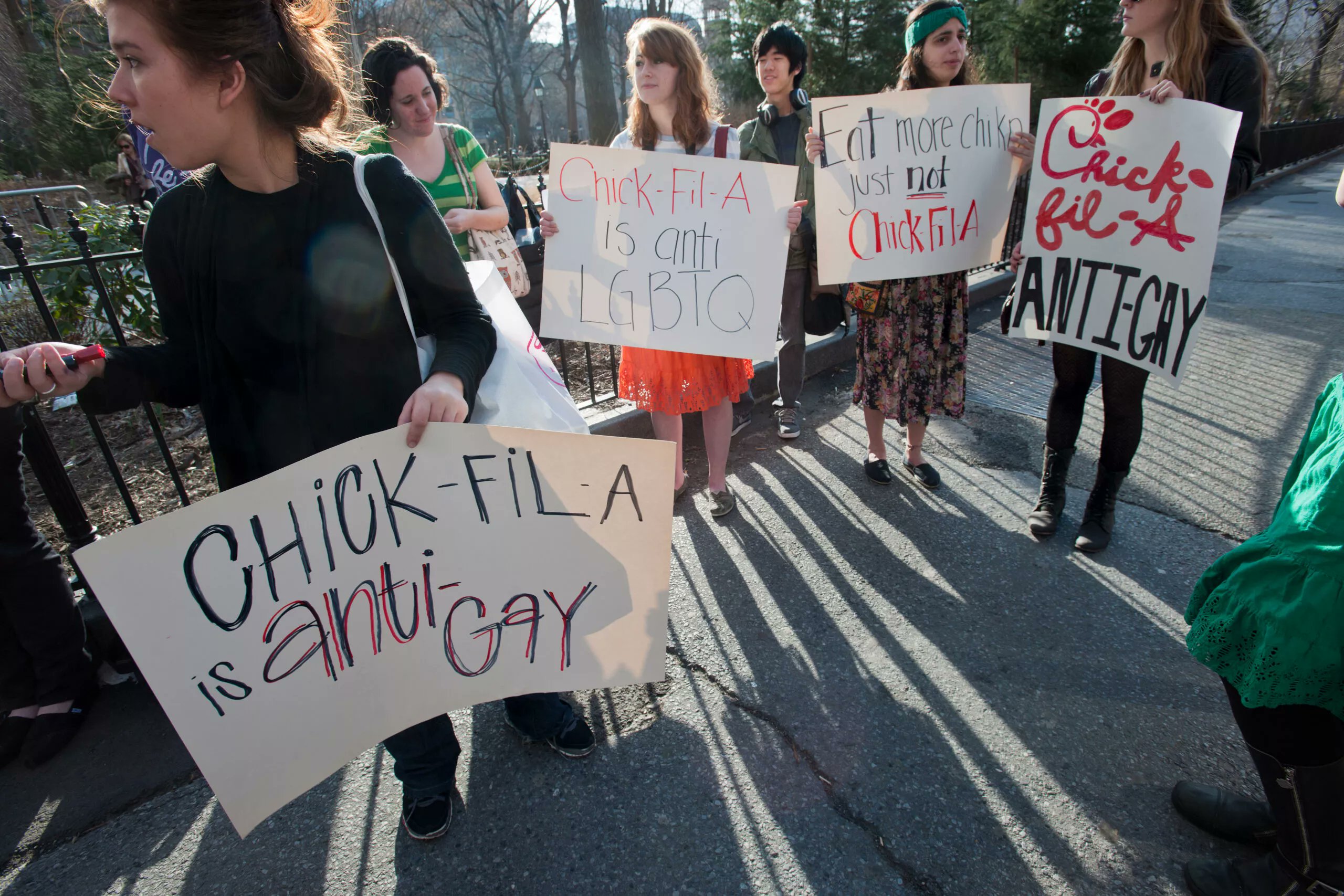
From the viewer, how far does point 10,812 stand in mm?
2045

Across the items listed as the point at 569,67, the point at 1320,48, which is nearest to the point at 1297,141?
the point at 1320,48

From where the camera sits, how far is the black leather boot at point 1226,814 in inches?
66.0

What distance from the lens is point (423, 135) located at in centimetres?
306

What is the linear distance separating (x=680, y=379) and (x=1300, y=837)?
2363 mm

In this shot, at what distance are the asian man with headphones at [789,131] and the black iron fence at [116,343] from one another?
102 cm

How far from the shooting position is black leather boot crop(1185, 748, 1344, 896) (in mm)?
1369

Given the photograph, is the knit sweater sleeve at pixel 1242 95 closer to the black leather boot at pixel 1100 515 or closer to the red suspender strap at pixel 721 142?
the black leather boot at pixel 1100 515

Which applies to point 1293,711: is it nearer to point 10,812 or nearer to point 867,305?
point 867,305

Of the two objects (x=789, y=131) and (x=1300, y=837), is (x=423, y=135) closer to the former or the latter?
(x=789, y=131)

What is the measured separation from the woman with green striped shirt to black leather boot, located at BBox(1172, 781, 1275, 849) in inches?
124

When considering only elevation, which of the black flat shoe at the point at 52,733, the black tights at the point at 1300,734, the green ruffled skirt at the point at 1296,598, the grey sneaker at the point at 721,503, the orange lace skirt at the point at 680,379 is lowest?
the black flat shoe at the point at 52,733

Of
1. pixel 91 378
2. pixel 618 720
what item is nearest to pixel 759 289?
pixel 618 720

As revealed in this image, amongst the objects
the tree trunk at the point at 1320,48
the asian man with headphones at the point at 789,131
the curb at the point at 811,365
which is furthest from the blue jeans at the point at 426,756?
the tree trunk at the point at 1320,48

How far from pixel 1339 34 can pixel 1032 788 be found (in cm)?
3916
